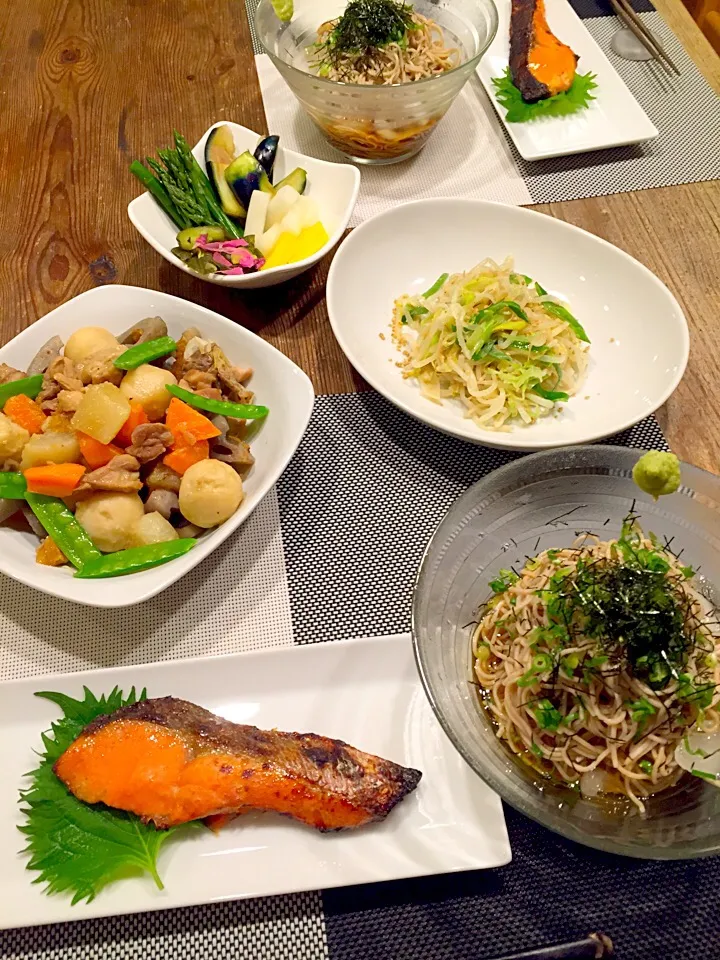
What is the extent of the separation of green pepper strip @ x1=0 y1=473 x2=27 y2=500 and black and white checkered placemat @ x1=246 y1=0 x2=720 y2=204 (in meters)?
1.33

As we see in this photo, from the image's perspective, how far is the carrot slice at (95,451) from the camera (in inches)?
58.7

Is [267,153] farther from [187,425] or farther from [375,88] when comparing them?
[187,425]

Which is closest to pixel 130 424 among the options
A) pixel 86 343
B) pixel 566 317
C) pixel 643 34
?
pixel 86 343

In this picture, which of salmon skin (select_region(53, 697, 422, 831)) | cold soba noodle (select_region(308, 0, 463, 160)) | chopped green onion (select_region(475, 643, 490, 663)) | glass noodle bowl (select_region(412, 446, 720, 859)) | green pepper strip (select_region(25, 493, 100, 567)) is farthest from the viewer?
cold soba noodle (select_region(308, 0, 463, 160))

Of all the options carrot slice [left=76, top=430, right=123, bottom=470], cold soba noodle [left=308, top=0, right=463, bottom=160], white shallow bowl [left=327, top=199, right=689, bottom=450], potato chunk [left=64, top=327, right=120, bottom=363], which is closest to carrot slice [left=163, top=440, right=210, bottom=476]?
carrot slice [left=76, top=430, right=123, bottom=470]

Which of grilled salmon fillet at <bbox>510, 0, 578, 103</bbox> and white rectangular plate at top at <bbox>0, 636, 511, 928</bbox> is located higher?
grilled salmon fillet at <bbox>510, 0, 578, 103</bbox>

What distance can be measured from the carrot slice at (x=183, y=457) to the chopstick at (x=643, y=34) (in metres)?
2.32

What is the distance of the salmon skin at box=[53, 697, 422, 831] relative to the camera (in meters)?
1.18

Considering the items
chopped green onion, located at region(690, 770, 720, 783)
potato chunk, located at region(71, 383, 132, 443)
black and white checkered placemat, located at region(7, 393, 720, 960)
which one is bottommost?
Result: black and white checkered placemat, located at region(7, 393, 720, 960)

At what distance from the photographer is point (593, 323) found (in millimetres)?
1939

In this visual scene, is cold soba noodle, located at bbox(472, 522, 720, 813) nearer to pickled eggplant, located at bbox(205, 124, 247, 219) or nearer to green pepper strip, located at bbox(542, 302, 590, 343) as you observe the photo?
green pepper strip, located at bbox(542, 302, 590, 343)

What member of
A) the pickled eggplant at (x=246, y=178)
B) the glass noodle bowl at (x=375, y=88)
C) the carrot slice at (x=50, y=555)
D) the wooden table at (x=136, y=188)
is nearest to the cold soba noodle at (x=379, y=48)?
the glass noodle bowl at (x=375, y=88)

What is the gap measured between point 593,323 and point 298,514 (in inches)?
38.1

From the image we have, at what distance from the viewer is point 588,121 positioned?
238 centimetres
